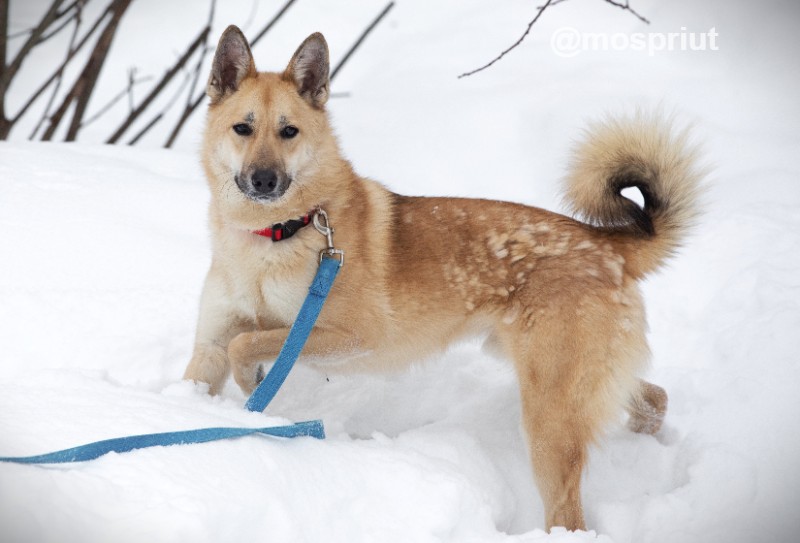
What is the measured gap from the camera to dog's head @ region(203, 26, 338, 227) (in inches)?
102

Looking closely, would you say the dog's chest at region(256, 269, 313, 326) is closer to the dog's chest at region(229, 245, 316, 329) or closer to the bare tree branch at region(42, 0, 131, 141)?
the dog's chest at region(229, 245, 316, 329)

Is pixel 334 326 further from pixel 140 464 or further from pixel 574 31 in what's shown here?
pixel 574 31

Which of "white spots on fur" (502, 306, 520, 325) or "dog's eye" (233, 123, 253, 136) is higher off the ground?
"dog's eye" (233, 123, 253, 136)

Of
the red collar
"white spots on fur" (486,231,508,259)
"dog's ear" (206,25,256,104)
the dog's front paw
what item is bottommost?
the dog's front paw

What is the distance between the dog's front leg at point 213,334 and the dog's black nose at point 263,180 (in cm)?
42

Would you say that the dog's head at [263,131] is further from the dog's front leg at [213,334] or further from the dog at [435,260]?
the dog's front leg at [213,334]

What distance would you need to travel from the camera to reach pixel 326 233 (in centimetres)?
263

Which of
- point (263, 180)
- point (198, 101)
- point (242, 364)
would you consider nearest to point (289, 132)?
point (263, 180)

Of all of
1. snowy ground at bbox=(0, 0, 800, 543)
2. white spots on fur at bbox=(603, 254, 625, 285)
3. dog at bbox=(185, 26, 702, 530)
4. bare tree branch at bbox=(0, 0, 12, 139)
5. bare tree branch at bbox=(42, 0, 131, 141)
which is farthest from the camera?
bare tree branch at bbox=(42, 0, 131, 141)

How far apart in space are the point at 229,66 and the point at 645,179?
1707 mm

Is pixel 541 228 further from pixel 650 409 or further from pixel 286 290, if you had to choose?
pixel 286 290

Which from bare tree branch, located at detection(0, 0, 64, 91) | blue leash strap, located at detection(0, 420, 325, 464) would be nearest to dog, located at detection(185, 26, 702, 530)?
blue leash strap, located at detection(0, 420, 325, 464)

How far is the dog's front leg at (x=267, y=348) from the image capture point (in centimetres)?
253

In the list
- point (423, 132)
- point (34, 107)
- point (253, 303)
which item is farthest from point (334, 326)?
point (34, 107)
